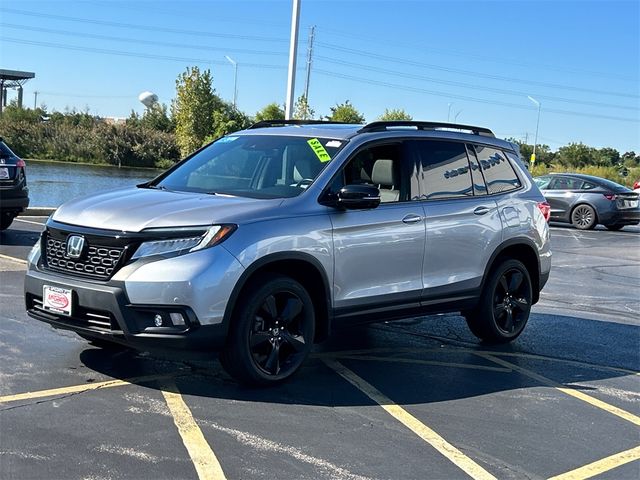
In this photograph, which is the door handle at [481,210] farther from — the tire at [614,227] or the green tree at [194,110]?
the green tree at [194,110]

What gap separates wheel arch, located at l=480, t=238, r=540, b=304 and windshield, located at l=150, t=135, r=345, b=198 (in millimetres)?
1966

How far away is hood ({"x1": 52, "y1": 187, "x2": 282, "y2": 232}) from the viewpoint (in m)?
4.73

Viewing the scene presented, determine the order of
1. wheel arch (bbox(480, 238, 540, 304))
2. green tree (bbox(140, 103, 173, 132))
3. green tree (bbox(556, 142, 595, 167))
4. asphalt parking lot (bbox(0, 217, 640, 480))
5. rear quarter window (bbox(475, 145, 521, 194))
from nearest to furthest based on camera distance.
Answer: asphalt parking lot (bbox(0, 217, 640, 480)) < wheel arch (bbox(480, 238, 540, 304)) < rear quarter window (bbox(475, 145, 521, 194)) < green tree (bbox(140, 103, 173, 132)) < green tree (bbox(556, 142, 595, 167))

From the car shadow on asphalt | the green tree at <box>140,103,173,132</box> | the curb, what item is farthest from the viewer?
the green tree at <box>140,103,173,132</box>

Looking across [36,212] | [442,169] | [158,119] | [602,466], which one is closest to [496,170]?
[442,169]

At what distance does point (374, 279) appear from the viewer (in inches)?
223

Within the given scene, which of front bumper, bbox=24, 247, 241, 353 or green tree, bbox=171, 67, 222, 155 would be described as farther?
green tree, bbox=171, 67, 222, 155

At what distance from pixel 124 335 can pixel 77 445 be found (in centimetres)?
86

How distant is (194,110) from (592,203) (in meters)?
32.2

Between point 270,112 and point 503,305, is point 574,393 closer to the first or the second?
point 503,305

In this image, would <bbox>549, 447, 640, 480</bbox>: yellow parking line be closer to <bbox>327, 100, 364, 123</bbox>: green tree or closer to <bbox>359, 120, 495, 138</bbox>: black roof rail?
<bbox>359, 120, 495, 138</bbox>: black roof rail

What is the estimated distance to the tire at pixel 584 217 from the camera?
20.8 meters

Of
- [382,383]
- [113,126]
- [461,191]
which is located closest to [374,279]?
[382,383]

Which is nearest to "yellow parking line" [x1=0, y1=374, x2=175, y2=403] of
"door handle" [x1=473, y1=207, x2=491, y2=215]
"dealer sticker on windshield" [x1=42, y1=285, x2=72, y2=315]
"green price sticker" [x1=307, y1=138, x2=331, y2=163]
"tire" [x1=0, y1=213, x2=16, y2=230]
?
"dealer sticker on windshield" [x1=42, y1=285, x2=72, y2=315]
